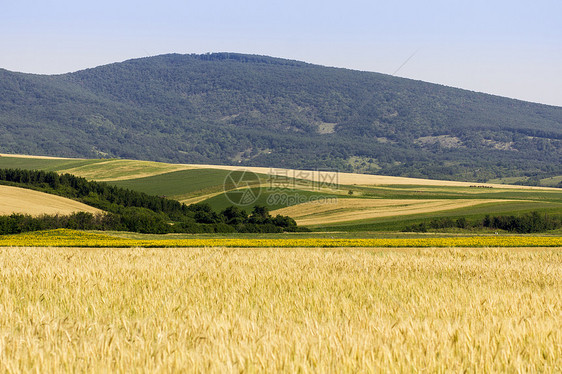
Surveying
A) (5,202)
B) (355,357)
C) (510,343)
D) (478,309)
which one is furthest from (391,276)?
(5,202)

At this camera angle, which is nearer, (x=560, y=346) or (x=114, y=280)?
(x=560, y=346)

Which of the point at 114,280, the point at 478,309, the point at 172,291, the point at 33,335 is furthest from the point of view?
the point at 114,280

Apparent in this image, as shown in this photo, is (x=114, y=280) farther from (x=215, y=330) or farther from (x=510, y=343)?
(x=510, y=343)

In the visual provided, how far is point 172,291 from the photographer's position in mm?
13000

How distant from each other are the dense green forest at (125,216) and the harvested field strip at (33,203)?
3.60 m

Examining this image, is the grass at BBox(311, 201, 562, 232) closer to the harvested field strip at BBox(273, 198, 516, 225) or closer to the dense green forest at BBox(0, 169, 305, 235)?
the harvested field strip at BBox(273, 198, 516, 225)

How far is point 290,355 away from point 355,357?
2.35ft

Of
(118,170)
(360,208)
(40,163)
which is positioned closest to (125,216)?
(360,208)

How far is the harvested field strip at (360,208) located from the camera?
6794 centimetres

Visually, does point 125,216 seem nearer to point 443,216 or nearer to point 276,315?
point 443,216

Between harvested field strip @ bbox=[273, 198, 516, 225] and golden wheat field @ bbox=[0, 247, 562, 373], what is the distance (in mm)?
48213

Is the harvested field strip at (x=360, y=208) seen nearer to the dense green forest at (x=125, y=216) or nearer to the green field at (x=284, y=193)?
the green field at (x=284, y=193)

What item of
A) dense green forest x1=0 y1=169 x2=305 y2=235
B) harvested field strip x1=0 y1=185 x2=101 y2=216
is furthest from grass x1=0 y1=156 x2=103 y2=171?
harvested field strip x1=0 y1=185 x2=101 y2=216

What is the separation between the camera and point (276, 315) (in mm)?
10094
